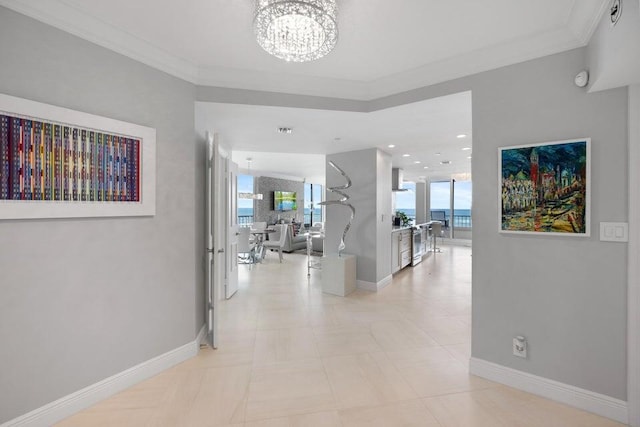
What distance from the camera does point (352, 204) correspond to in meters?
5.05

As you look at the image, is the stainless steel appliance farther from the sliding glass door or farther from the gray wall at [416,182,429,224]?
the sliding glass door

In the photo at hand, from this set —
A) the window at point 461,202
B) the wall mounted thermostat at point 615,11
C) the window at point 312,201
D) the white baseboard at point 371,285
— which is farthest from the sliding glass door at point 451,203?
the wall mounted thermostat at point 615,11

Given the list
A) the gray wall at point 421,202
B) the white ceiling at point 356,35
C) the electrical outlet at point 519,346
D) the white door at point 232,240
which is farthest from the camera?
the gray wall at point 421,202

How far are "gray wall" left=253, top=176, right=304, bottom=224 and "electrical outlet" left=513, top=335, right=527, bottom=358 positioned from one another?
870 centimetres

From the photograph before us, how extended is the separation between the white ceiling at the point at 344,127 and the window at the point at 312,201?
7.72 metres

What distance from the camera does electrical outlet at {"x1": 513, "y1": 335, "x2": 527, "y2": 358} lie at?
2.14 m

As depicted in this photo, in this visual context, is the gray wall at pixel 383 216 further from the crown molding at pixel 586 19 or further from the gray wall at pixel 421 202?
the gray wall at pixel 421 202

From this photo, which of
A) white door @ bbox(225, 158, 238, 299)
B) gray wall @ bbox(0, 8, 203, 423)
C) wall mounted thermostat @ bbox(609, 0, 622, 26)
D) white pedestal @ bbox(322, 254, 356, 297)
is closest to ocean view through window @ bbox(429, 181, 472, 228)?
white pedestal @ bbox(322, 254, 356, 297)

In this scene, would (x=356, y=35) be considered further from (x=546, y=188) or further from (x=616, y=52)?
(x=546, y=188)

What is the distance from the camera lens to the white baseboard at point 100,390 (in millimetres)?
1740

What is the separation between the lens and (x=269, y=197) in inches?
414

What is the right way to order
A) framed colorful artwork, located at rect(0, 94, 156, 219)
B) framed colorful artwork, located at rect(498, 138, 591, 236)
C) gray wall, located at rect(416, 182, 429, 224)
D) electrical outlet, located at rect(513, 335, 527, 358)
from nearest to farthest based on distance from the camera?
framed colorful artwork, located at rect(0, 94, 156, 219), framed colorful artwork, located at rect(498, 138, 591, 236), electrical outlet, located at rect(513, 335, 527, 358), gray wall, located at rect(416, 182, 429, 224)

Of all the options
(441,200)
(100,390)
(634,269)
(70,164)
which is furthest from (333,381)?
(441,200)

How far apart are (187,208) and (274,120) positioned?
139 cm
